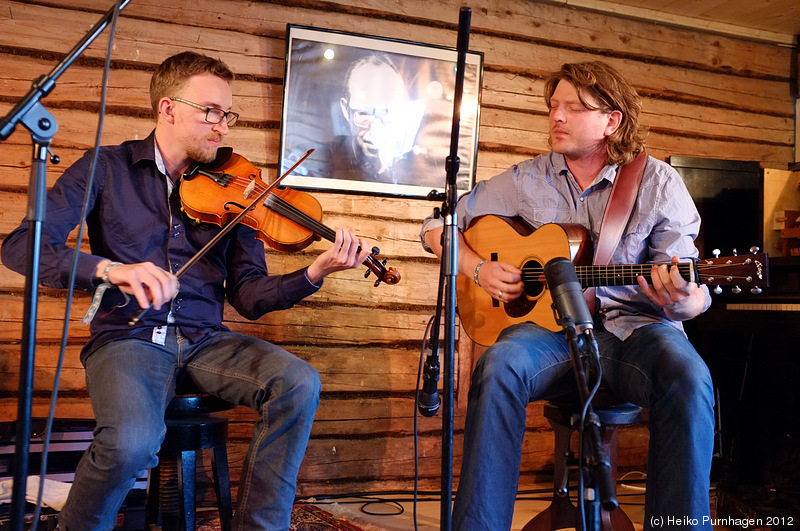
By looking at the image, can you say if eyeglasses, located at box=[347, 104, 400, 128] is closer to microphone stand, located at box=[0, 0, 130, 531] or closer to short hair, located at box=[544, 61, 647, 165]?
short hair, located at box=[544, 61, 647, 165]

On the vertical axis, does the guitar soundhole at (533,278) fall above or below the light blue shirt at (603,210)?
below

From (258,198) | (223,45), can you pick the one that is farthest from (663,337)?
(223,45)

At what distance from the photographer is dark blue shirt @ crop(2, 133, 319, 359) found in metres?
2.11

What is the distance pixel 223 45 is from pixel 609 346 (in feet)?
7.50

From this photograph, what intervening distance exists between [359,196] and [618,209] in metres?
1.41

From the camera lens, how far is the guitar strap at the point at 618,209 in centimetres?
236

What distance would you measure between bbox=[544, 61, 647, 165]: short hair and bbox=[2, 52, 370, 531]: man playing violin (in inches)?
43.9

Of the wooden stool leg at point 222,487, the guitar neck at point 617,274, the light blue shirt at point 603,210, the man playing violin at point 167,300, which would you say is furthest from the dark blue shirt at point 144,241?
the guitar neck at point 617,274

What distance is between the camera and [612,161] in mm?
2586

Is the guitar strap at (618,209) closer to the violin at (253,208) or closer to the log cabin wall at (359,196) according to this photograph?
the violin at (253,208)

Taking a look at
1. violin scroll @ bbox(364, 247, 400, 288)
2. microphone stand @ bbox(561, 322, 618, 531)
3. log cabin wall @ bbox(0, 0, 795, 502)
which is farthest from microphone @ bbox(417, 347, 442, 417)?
log cabin wall @ bbox(0, 0, 795, 502)

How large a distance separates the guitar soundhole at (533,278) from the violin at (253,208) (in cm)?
48

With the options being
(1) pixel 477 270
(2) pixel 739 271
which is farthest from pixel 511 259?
(2) pixel 739 271

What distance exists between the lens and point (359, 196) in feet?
11.1
